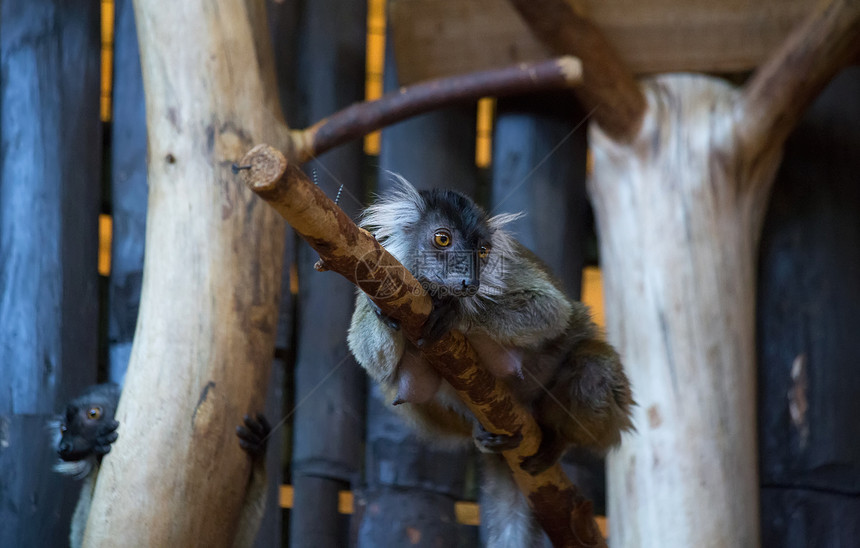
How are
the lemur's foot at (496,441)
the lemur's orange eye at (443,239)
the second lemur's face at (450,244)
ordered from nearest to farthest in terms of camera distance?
the second lemur's face at (450,244) < the lemur's orange eye at (443,239) < the lemur's foot at (496,441)

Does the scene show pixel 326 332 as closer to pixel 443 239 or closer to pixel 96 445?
pixel 96 445

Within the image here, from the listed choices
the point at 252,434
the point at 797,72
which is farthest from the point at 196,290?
the point at 797,72

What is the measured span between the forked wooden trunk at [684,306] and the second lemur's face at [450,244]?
2.09 meters

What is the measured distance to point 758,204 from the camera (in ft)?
18.9

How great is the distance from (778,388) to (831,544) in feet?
3.19

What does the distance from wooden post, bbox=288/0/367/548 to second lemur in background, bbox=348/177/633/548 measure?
1.17 metres

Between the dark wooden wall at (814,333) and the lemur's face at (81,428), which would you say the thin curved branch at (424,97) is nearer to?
the lemur's face at (81,428)

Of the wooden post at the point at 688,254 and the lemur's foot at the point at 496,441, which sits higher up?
the wooden post at the point at 688,254

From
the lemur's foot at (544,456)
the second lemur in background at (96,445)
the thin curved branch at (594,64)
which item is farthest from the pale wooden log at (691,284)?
the second lemur in background at (96,445)

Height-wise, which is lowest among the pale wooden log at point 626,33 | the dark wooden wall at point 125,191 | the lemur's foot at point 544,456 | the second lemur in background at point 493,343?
the lemur's foot at point 544,456

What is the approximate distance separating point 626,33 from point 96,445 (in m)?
3.99

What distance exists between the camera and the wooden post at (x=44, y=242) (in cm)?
494

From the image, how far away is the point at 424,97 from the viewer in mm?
5078

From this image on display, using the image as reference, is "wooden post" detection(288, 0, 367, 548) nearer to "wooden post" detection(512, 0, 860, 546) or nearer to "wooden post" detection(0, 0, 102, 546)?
"wooden post" detection(0, 0, 102, 546)
